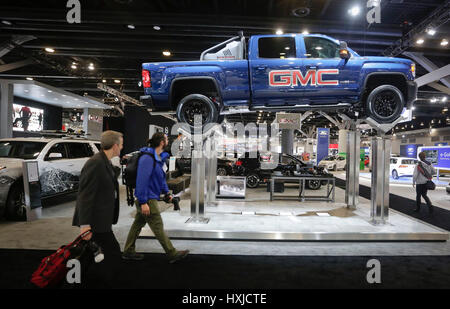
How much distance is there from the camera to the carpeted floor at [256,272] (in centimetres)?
290

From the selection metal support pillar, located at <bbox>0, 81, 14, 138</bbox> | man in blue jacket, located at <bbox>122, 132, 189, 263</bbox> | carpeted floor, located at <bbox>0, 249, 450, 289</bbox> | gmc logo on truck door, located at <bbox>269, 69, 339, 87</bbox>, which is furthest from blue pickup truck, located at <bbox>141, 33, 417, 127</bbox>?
metal support pillar, located at <bbox>0, 81, 14, 138</bbox>

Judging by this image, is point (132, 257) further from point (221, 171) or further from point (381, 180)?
point (221, 171)

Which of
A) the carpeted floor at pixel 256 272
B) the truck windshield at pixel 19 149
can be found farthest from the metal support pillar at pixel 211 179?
the truck windshield at pixel 19 149

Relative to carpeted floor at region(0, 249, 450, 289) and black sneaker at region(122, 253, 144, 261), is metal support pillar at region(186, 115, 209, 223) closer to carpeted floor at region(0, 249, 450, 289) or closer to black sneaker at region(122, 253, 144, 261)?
Result: carpeted floor at region(0, 249, 450, 289)

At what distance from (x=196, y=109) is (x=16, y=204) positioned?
172 inches

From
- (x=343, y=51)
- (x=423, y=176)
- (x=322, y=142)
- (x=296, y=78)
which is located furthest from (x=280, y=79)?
(x=322, y=142)

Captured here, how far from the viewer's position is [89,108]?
1845 cm

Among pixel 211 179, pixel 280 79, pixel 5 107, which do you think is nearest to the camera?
pixel 280 79

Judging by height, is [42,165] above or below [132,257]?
above

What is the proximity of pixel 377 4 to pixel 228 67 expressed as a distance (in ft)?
15.3

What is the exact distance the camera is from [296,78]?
4.50 metres

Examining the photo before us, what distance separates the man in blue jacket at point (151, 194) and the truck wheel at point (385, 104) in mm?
3825

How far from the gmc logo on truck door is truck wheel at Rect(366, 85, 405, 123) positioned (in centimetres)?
90

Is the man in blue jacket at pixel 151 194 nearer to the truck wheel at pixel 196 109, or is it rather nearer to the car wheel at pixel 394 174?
the truck wheel at pixel 196 109
